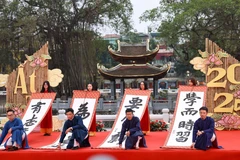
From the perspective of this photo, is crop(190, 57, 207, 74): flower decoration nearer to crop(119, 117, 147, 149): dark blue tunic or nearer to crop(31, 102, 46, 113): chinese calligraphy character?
crop(119, 117, 147, 149): dark blue tunic

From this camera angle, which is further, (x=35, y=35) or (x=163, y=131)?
(x=35, y=35)

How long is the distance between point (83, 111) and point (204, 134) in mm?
2238

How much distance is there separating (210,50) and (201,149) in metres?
2.84

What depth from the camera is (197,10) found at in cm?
1697

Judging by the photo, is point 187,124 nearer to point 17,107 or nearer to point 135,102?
point 135,102

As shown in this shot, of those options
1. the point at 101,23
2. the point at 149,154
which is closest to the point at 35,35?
the point at 101,23

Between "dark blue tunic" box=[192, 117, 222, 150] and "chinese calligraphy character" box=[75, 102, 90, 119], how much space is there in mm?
1983

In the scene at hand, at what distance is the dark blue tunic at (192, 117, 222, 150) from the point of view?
4762mm

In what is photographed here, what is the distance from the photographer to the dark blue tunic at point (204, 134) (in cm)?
476

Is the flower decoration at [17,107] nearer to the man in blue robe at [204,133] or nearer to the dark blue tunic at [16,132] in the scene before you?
the dark blue tunic at [16,132]

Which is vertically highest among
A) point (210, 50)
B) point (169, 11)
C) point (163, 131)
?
point (169, 11)

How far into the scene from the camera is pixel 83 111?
628cm

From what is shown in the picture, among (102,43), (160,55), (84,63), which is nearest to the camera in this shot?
(84,63)

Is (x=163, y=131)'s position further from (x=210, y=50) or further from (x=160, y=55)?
(x=160, y=55)
